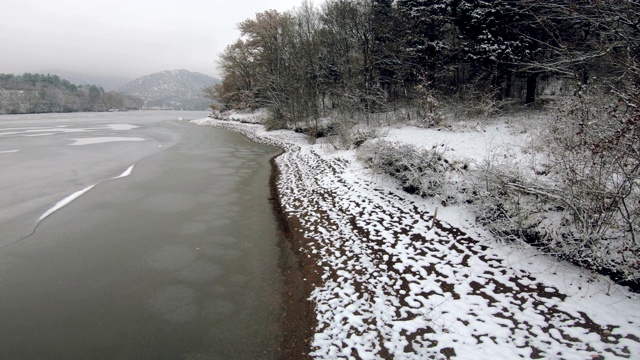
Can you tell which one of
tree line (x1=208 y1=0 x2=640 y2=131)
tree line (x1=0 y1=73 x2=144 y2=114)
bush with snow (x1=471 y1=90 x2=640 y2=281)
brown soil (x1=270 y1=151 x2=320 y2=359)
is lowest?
brown soil (x1=270 y1=151 x2=320 y2=359)

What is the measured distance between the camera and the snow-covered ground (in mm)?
4547

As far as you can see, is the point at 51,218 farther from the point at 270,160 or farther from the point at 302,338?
the point at 270,160

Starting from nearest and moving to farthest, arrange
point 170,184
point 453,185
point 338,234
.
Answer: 1. point 338,234
2. point 453,185
3. point 170,184

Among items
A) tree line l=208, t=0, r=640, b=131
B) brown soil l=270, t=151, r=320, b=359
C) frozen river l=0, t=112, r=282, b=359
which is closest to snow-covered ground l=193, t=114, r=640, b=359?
brown soil l=270, t=151, r=320, b=359

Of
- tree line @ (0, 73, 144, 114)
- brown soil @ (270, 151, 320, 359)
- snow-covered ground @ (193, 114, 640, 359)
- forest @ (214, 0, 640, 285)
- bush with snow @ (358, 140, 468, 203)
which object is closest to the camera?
snow-covered ground @ (193, 114, 640, 359)

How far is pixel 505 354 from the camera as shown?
171 inches

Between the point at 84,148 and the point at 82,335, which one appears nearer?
the point at 82,335

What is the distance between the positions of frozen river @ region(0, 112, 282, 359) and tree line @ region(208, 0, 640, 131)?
13454mm

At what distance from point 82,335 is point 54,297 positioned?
167 centimetres

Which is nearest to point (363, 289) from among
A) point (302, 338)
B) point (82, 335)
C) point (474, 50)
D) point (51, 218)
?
point (302, 338)

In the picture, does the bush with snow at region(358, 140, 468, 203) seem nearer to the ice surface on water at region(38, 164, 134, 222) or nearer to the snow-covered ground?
the snow-covered ground

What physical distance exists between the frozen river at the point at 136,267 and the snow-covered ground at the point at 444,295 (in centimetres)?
122

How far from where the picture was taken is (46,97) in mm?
106250

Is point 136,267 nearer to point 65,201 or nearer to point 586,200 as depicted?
point 65,201
